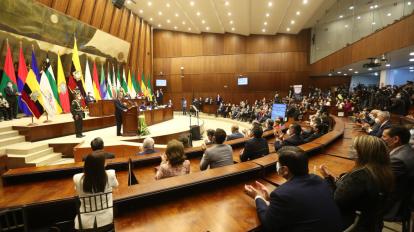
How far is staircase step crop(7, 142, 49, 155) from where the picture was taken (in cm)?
543

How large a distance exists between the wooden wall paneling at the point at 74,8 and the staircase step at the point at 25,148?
6491 millimetres

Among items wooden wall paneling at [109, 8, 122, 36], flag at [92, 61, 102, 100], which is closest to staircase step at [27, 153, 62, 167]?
flag at [92, 61, 102, 100]

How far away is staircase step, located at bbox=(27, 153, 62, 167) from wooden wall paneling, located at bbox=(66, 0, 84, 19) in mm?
6797

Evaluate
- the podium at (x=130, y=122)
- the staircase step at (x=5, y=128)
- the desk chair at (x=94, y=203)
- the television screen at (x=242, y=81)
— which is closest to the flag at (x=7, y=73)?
the staircase step at (x=5, y=128)

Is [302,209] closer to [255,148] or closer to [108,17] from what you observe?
[255,148]

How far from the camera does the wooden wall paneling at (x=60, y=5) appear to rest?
923 cm

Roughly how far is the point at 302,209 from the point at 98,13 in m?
12.9

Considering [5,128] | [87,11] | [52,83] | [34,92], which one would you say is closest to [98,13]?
[87,11]

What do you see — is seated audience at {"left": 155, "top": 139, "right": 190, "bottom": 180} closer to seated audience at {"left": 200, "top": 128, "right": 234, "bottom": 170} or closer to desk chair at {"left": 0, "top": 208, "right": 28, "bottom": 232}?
seated audience at {"left": 200, "top": 128, "right": 234, "bottom": 170}

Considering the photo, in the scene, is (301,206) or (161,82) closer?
(301,206)

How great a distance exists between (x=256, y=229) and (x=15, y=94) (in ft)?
28.1

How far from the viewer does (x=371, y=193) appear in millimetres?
1468

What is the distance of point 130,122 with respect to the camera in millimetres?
7172

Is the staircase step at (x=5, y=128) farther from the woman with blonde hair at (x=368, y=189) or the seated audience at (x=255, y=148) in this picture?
the woman with blonde hair at (x=368, y=189)
